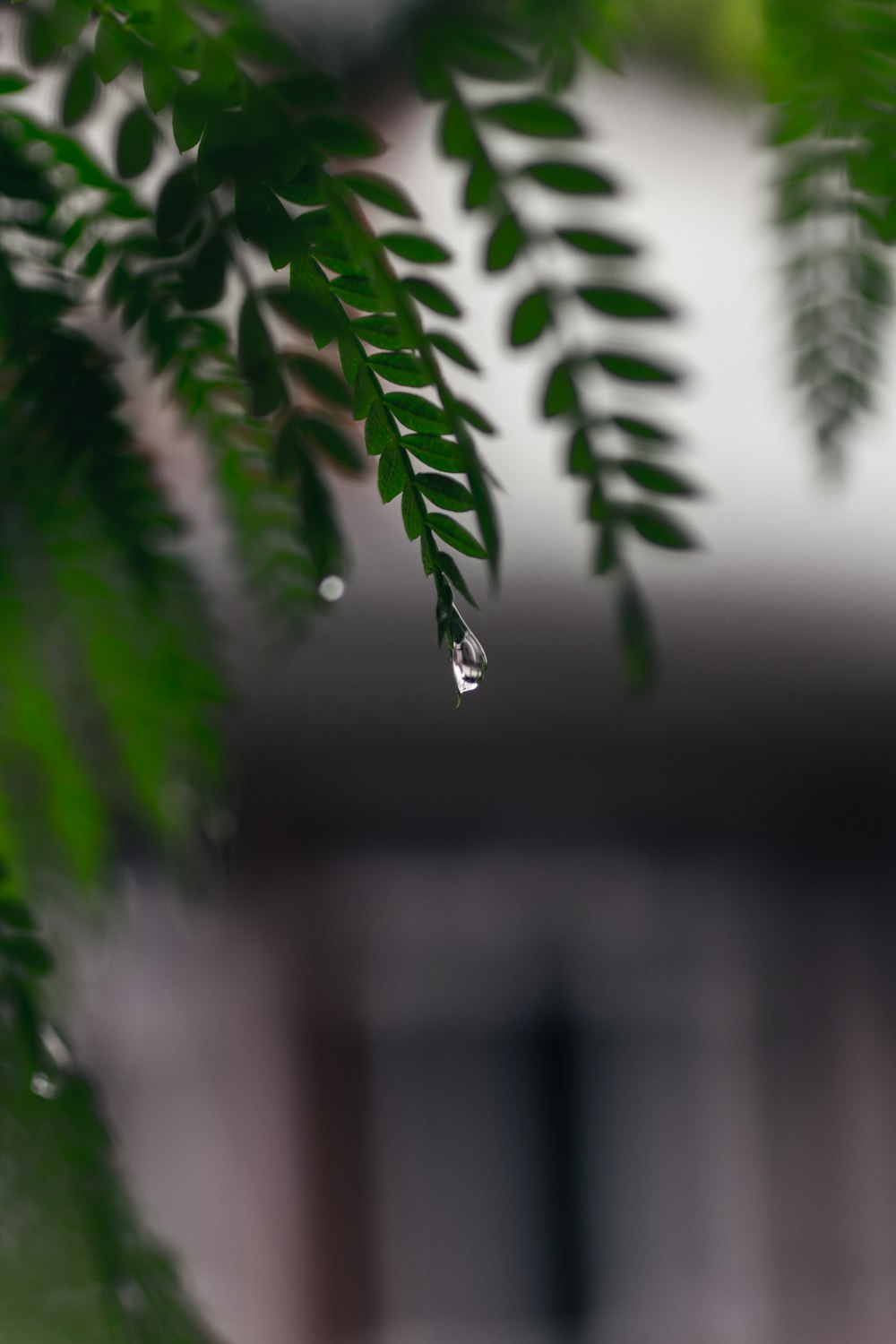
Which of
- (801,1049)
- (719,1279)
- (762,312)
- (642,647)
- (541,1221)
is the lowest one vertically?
(719,1279)

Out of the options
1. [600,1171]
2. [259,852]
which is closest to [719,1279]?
[600,1171]

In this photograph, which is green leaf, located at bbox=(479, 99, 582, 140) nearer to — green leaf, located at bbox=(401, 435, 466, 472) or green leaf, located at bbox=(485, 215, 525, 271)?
green leaf, located at bbox=(485, 215, 525, 271)

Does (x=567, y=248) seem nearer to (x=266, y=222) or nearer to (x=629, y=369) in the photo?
(x=629, y=369)

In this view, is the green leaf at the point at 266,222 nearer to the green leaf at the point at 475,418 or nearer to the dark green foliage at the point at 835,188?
the green leaf at the point at 475,418

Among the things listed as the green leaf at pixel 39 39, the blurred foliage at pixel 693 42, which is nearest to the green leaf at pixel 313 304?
the green leaf at pixel 39 39

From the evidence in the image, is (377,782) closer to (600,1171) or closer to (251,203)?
(600,1171)

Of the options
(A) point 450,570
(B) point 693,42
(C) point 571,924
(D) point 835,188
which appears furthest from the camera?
(C) point 571,924

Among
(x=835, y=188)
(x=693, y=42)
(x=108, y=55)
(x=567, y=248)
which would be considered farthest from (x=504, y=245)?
(x=693, y=42)
